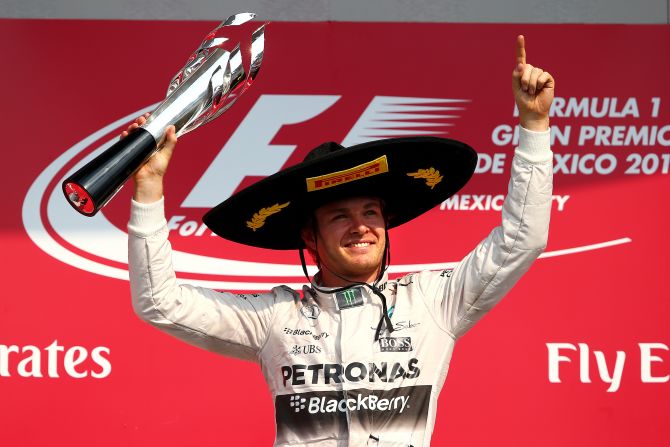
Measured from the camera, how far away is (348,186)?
2828 mm

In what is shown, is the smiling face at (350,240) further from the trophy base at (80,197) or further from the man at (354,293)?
the trophy base at (80,197)

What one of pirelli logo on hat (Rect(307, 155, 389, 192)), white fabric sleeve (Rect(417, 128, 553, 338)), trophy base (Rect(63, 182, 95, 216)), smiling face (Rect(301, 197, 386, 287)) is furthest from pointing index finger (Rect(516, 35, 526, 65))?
trophy base (Rect(63, 182, 95, 216))

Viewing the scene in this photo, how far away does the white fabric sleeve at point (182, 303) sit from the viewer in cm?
255

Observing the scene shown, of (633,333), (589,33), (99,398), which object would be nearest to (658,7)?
(589,33)

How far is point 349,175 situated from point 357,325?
0.35m

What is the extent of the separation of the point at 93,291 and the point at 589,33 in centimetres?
202

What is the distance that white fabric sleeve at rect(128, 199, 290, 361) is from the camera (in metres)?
2.55

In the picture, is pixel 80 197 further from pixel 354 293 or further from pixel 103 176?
pixel 354 293

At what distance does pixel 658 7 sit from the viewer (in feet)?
14.0

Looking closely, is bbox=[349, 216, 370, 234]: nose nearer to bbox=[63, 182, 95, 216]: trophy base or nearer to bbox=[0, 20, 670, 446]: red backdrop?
bbox=[63, 182, 95, 216]: trophy base

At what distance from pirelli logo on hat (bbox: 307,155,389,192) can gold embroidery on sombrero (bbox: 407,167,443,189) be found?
0.14 metres

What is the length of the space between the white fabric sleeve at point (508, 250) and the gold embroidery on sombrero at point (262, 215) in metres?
0.42

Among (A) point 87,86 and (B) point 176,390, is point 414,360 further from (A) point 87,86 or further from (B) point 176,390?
(A) point 87,86

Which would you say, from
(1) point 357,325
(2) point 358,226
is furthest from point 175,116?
(1) point 357,325
